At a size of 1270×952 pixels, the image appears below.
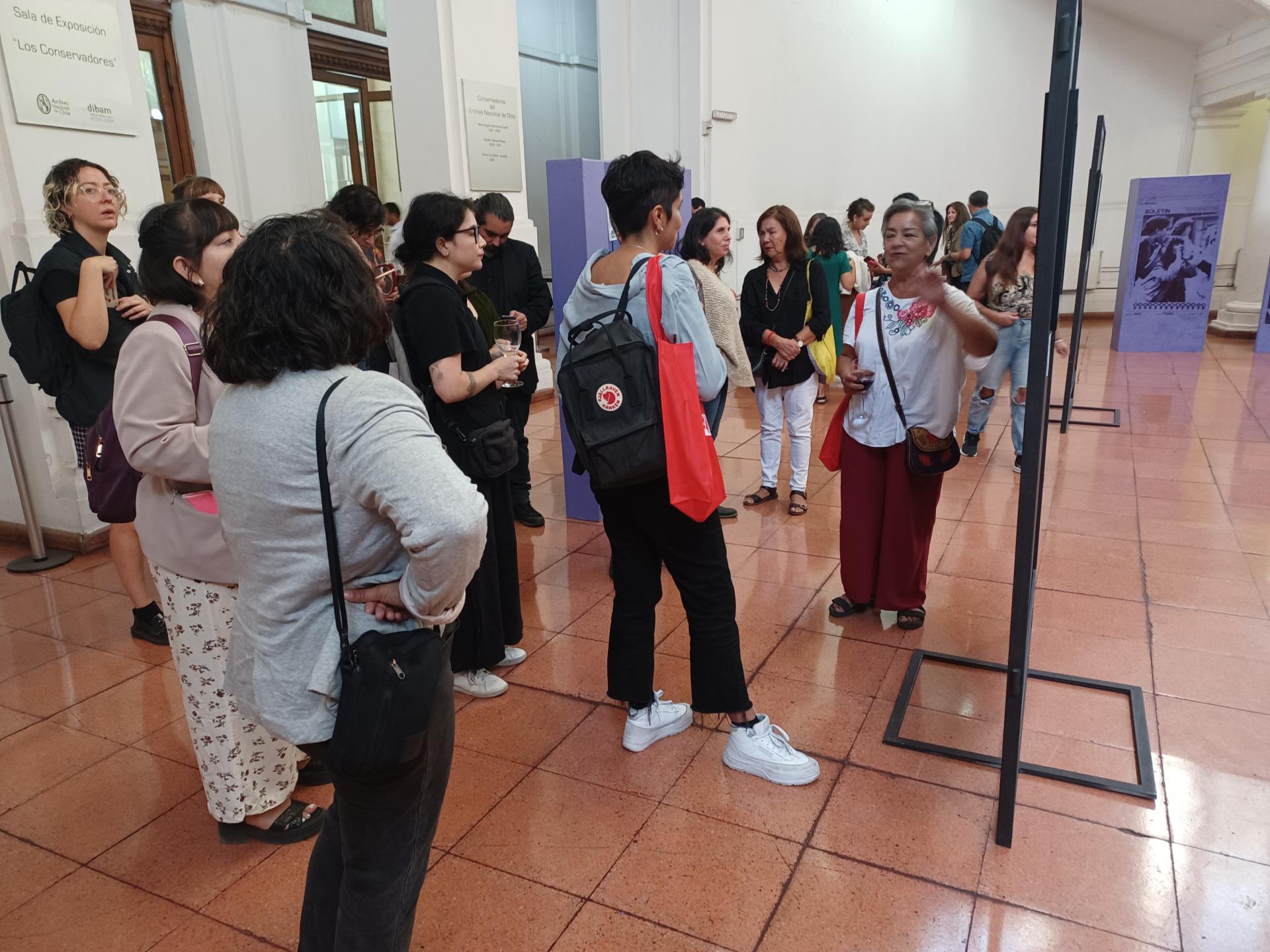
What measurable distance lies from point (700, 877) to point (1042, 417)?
1294 millimetres

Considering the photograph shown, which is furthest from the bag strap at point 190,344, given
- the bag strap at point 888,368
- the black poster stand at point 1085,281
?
the black poster stand at point 1085,281

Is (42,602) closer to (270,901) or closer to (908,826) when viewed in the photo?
(270,901)

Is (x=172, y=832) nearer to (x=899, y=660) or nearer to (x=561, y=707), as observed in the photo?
(x=561, y=707)

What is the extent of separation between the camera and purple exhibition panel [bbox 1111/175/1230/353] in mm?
8883

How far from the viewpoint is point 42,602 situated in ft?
12.0

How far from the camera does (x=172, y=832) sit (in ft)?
7.31

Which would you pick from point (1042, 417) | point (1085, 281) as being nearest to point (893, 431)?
point (1042, 417)

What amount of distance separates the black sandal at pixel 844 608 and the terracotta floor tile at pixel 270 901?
1.96 metres

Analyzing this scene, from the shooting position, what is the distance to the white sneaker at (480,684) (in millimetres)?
2814

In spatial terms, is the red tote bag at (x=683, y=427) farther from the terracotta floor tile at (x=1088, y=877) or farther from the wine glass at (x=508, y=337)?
the terracotta floor tile at (x=1088, y=877)

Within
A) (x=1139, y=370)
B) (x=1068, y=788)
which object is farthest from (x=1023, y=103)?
(x=1068, y=788)

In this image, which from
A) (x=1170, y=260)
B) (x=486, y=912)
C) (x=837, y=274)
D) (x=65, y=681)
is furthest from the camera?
(x=1170, y=260)

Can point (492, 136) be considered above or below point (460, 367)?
above

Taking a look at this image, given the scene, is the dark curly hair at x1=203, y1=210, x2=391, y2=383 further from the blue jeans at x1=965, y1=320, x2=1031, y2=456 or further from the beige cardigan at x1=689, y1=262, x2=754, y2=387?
the blue jeans at x1=965, y1=320, x2=1031, y2=456
